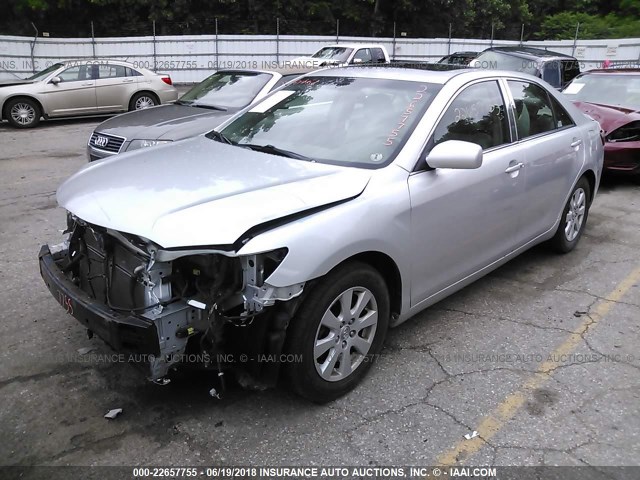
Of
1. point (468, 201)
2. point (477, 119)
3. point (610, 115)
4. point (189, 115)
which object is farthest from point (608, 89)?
point (468, 201)

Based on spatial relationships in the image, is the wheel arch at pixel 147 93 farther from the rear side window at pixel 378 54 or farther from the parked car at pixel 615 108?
the parked car at pixel 615 108

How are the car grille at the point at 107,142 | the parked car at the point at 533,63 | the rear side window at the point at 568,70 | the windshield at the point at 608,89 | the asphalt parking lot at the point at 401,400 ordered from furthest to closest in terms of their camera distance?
the rear side window at the point at 568,70 → the parked car at the point at 533,63 → the windshield at the point at 608,89 → the car grille at the point at 107,142 → the asphalt parking lot at the point at 401,400

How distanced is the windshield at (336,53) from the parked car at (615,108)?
6.96m

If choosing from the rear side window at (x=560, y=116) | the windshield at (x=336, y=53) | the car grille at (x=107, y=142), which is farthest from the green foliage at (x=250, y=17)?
the rear side window at (x=560, y=116)

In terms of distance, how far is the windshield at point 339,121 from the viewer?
3424 millimetres

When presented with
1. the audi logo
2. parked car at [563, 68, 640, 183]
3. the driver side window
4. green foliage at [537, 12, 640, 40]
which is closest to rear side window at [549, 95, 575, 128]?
parked car at [563, 68, 640, 183]

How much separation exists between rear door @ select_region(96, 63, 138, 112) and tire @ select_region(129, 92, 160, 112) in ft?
0.49

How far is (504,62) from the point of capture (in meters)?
11.5

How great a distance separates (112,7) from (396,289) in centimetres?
2744

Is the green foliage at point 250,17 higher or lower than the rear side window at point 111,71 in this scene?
higher

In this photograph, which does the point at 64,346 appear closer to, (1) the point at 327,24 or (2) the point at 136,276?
(2) the point at 136,276

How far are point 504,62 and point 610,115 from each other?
13.2ft

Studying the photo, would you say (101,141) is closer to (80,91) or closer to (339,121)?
(339,121)

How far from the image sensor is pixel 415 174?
332cm
